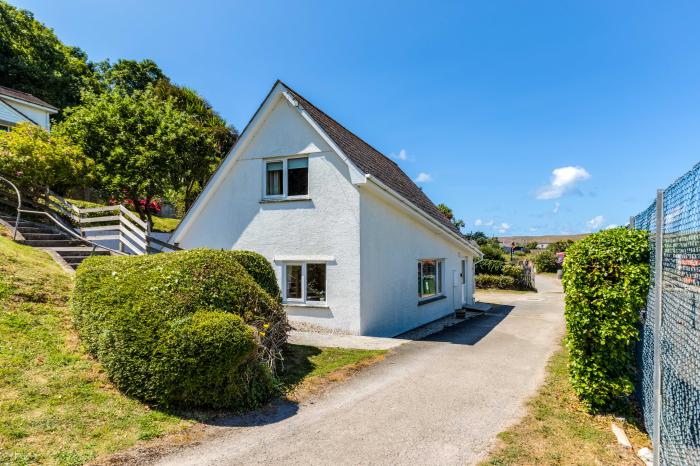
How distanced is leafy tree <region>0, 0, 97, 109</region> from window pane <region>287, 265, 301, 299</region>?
35877mm

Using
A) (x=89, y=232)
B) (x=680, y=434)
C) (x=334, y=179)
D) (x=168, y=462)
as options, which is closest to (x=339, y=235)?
(x=334, y=179)

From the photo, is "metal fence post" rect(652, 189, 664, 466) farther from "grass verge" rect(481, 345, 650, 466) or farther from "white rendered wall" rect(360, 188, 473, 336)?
"white rendered wall" rect(360, 188, 473, 336)

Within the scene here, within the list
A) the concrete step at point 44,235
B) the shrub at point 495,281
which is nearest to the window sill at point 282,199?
the concrete step at point 44,235

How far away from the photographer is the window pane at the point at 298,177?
13.0 m

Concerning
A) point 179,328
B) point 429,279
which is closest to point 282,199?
point 429,279

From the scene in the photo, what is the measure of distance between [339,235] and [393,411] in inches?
257

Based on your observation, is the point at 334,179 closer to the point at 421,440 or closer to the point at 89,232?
the point at 421,440

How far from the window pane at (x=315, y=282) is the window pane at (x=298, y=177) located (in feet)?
8.44

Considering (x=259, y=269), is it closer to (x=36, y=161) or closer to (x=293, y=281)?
(x=293, y=281)

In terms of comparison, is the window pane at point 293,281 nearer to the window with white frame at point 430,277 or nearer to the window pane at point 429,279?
the window with white frame at point 430,277

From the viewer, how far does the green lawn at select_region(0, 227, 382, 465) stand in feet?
15.4

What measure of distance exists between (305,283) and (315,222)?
208 cm

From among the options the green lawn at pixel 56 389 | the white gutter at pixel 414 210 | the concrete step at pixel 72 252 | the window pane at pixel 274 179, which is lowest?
the green lawn at pixel 56 389

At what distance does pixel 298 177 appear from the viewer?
13.1 metres
